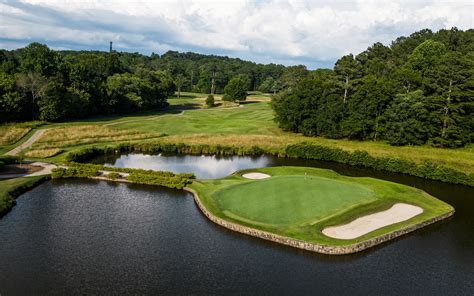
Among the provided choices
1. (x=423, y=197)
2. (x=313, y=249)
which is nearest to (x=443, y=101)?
(x=423, y=197)

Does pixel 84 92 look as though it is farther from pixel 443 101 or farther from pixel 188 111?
pixel 443 101

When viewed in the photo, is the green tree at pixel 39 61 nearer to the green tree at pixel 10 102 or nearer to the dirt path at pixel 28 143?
the green tree at pixel 10 102

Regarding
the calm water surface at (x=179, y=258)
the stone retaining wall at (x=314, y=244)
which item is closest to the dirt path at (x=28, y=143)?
the calm water surface at (x=179, y=258)

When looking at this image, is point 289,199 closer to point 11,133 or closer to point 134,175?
point 134,175

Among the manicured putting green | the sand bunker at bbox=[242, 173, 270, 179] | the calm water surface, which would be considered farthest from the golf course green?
the sand bunker at bbox=[242, 173, 270, 179]

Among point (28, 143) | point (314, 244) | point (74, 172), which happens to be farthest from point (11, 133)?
point (314, 244)
